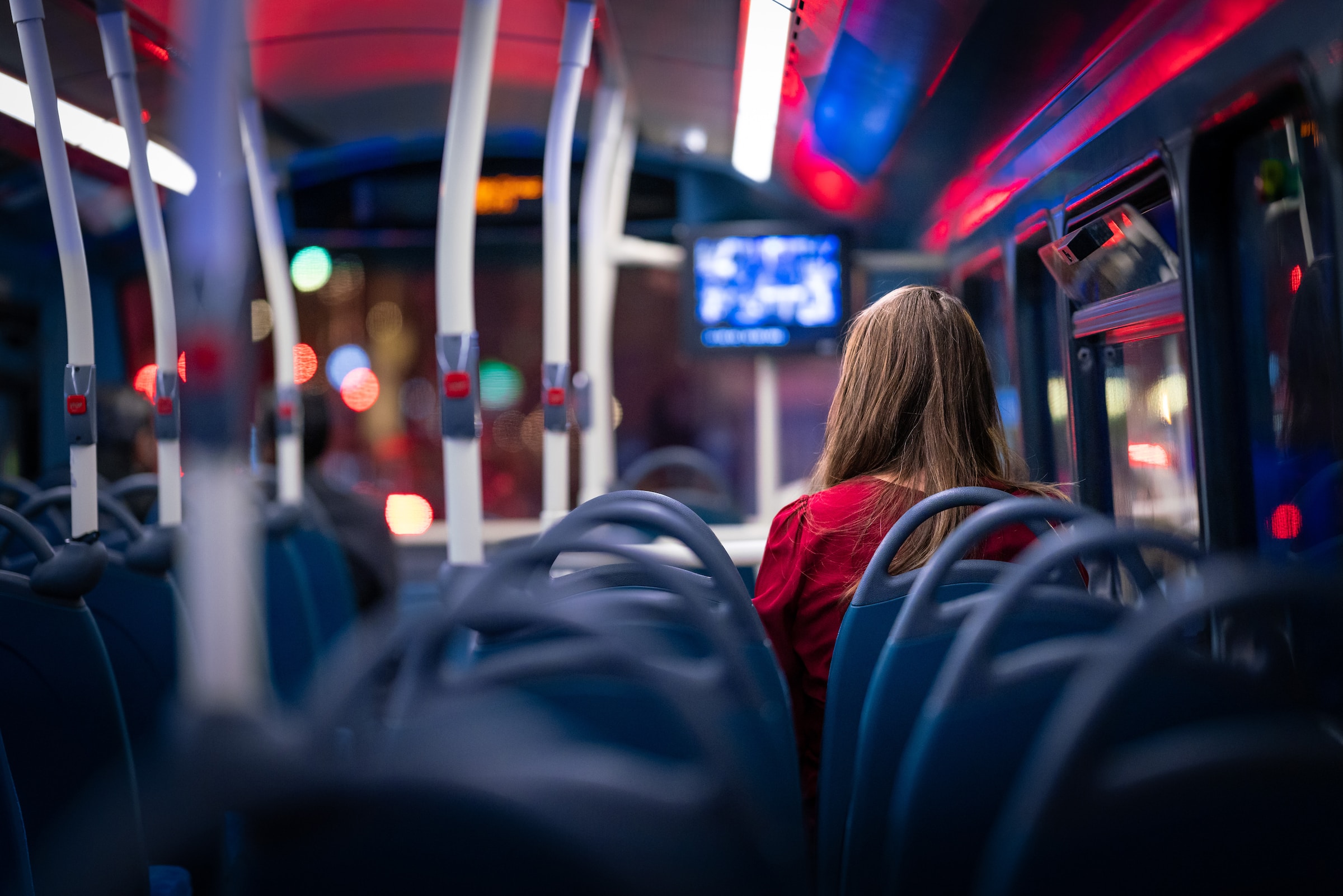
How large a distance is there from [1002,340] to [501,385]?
4.12 metres

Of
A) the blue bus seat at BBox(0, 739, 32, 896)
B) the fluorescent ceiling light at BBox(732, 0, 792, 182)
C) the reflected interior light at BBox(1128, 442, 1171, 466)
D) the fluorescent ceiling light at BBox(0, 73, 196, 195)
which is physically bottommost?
the blue bus seat at BBox(0, 739, 32, 896)

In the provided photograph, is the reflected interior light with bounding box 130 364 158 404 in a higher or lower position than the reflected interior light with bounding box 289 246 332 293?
lower

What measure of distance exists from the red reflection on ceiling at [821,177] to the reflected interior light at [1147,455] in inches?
93.2

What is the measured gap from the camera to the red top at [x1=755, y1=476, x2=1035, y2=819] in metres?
1.65

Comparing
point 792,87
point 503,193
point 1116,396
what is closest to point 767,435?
point 503,193

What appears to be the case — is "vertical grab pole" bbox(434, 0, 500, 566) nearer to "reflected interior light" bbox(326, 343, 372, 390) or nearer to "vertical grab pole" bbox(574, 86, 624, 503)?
"vertical grab pole" bbox(574, 86, 624, 503)

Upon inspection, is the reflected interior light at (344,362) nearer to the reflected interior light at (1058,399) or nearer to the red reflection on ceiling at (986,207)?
the red reflection on ceiling at (986,207)

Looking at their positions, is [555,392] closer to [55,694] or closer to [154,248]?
[154,248]

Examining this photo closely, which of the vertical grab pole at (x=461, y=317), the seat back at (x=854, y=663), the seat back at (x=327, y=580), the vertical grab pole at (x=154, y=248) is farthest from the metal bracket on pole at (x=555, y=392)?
the seat back at (x=854, y=663)

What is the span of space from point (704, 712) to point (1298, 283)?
1.45m

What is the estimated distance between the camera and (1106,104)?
205 cm

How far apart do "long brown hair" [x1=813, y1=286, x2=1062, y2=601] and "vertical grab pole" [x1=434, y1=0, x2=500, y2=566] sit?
0.89 metres

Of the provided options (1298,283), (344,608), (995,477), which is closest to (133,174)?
(344,608)

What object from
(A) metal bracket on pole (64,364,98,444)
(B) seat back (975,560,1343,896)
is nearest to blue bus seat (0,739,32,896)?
(A) metal bracket on pole (64,364,98,444)
